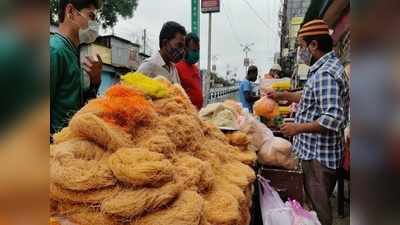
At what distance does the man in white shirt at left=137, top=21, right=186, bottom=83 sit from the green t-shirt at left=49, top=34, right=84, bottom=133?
1.18 meters

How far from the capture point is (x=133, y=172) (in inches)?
49.4

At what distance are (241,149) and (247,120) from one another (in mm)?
461

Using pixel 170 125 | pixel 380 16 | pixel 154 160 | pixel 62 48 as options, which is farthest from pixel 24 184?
pixel 62 48

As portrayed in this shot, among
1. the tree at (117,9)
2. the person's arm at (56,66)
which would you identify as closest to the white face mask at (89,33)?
the person's arm at (56,66)

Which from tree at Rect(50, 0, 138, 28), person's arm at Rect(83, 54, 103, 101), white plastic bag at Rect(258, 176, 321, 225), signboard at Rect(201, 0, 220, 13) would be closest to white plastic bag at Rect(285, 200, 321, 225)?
white plastic bag at Rect(258, 176, 321, 225)

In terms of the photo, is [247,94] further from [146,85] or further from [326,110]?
[146,85]

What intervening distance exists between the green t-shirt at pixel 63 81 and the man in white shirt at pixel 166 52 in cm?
118

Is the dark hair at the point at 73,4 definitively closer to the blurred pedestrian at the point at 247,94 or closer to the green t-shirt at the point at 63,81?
the green t-shirt at the point at 63,81

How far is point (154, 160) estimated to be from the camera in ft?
4.41

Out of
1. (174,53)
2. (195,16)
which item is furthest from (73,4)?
(195,16)

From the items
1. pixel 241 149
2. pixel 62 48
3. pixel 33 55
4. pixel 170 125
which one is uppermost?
pixel 62 48

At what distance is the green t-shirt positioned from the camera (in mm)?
2064

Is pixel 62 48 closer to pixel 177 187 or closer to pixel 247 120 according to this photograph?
pixel 177 187

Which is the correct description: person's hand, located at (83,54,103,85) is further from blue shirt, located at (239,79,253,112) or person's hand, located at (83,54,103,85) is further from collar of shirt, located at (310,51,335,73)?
blue shirt, located at (239,79,253,112)
